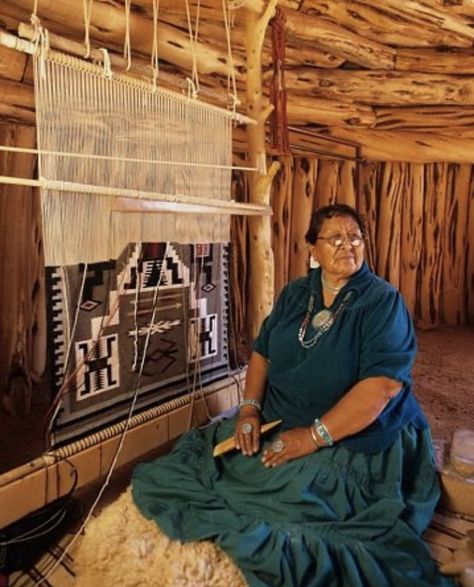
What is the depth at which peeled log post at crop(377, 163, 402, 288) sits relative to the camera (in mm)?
4480

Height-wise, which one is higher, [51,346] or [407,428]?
[51,346]

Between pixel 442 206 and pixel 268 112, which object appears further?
pixel 442 206

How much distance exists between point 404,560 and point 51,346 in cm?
119

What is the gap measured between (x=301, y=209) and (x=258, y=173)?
182cm

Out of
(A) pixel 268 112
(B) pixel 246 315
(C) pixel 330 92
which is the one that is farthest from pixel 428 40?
(B) pixel 246 315

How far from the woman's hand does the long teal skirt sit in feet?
0.11

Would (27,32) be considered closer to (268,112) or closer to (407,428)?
(268,112)

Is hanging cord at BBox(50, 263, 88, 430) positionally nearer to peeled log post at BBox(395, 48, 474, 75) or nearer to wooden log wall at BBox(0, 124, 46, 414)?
wooden log wall at BBox(0, 124, 46, 414)

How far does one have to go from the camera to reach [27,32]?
1423mm

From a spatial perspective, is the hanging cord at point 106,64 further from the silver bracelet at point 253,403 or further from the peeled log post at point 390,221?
the peeled log post at point 390,221

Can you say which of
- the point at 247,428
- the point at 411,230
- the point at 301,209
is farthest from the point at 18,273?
the point at 411,230

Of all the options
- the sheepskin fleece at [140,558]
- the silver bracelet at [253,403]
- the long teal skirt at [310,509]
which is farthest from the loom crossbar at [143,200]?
the sheepskin fleece at [140,558]

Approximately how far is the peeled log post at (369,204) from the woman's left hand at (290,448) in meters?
3.06

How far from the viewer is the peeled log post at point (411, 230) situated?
14.8 ft
